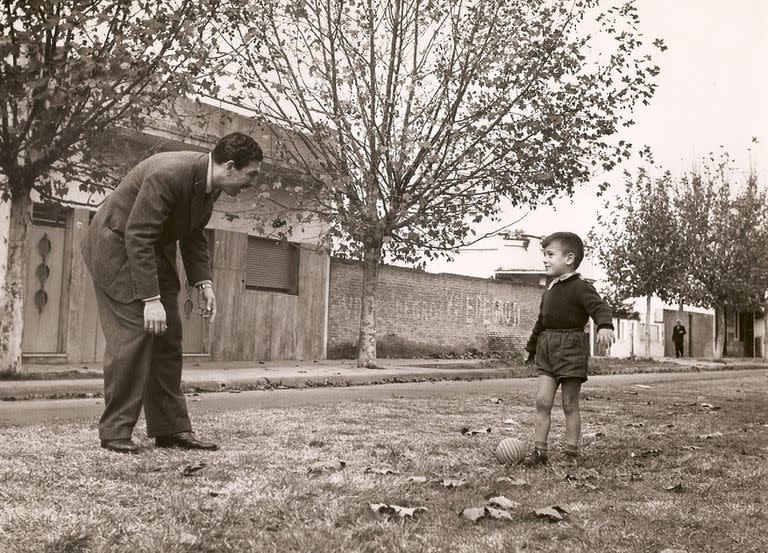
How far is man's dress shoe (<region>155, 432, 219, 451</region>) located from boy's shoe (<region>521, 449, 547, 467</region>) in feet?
6.35

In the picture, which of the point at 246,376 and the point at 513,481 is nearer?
the point at 513,481

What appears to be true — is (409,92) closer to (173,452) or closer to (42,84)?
(42,84)

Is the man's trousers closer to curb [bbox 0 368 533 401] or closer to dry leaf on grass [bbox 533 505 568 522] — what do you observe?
dry leaf on grass [bbox 533 505 568 522]

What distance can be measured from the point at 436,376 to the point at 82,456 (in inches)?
479

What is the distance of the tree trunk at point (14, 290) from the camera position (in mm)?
11805

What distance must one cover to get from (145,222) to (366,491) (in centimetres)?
206

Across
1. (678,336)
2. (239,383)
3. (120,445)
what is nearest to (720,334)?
(678,336)

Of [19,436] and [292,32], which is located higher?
[292,32]

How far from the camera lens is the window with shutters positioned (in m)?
19.5

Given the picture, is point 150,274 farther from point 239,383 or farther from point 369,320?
point 369,320

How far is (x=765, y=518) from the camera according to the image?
3.68 metres

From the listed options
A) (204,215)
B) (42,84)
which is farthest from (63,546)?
(42,84)

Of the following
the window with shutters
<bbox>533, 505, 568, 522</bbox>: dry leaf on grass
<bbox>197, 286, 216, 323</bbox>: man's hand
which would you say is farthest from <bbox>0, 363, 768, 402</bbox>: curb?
<bbox>533, 505, 568, 522</bbox>: dry leaf on grass

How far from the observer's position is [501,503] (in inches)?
148
